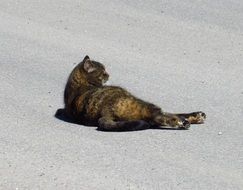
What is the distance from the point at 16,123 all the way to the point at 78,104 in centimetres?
54

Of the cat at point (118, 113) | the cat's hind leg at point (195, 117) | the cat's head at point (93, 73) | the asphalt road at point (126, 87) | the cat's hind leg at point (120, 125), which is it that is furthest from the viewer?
the cat's head at point (93, 73)

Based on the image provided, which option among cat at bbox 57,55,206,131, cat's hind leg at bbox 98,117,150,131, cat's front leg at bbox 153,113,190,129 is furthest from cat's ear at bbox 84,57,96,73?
cat's front leg at bbox 153,113,190,129

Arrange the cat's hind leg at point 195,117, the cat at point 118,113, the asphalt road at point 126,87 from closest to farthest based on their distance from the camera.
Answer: the asphalt road at point 126,87
the cat at point 118,113
the cat's hind leg at point 195,117

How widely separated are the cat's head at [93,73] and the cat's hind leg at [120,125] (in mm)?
741

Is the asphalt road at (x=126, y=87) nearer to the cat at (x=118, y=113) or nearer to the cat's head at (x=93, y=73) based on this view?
the cat at (x=118, y=113)

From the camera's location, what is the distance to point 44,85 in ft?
28.6

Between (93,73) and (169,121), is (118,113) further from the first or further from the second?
(93,73)

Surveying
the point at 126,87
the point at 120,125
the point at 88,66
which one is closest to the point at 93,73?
the point at 88,66

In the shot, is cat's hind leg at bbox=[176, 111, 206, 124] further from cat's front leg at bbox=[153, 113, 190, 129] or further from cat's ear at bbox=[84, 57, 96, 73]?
cat's ear at bbox=[84, 57, 96, 73]

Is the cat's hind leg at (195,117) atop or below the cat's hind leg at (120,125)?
atop

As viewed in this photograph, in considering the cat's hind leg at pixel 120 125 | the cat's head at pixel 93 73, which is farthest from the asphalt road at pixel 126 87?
the cat's head at pixel 93 73

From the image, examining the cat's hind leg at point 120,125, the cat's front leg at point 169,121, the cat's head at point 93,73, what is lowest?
the cat's hind leg at point 120,125

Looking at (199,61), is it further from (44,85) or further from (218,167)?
(218,167)

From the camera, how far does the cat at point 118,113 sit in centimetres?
723
